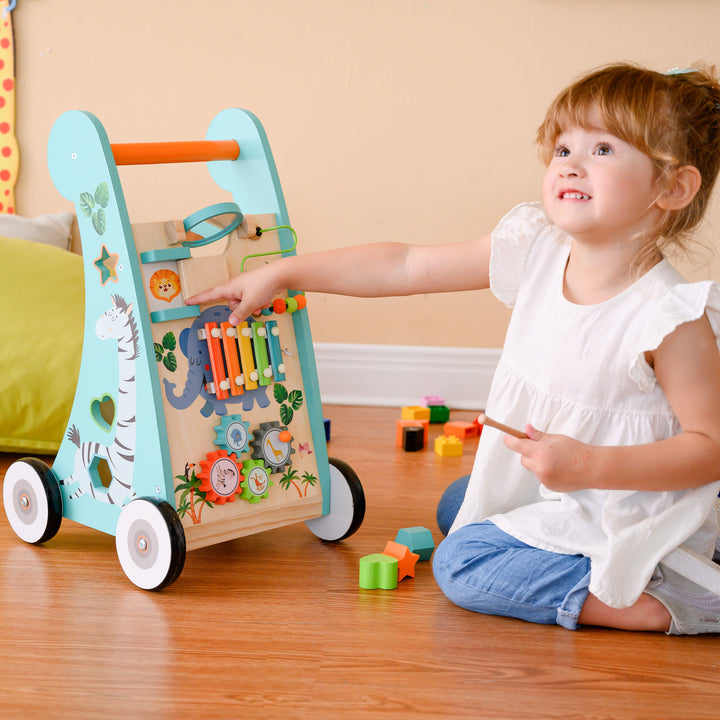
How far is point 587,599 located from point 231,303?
1.66 feet

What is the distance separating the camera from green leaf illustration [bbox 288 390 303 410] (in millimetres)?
1064

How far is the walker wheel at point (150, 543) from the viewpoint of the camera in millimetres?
913

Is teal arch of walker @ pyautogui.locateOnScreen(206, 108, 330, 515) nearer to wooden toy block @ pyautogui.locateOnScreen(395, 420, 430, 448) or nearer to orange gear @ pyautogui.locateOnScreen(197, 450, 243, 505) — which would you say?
orange gear @ pyautogui.locateOnScreen(197, 450, 243, 505)

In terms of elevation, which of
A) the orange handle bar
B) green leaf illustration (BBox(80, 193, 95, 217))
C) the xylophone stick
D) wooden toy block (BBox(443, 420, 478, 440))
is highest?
the orange handle bar

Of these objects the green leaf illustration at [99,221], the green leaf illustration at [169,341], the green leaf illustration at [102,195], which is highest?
the green leaf illustration at [102,195]

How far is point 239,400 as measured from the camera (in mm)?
1013

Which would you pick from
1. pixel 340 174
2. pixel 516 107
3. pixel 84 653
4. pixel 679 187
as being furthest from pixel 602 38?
pixel 84 653

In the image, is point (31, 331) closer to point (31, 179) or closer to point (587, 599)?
point (31, 179)

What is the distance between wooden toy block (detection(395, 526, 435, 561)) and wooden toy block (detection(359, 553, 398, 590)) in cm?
8

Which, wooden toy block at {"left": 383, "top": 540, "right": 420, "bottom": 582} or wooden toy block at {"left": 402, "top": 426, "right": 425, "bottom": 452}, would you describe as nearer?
wooden toy block at {"left": 383, "top": 540, "right": 420, "bottom": 582}

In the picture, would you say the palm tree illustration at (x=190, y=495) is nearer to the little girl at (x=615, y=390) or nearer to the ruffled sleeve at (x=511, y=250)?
the little girl at (x=615, y=390)

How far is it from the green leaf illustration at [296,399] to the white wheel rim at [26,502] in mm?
316

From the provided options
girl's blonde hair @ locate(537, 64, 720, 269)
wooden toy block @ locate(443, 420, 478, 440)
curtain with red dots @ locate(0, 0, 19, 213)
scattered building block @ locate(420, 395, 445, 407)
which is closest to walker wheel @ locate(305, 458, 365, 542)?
girl's blonde hair @ locate(537, 64, 720, 269)

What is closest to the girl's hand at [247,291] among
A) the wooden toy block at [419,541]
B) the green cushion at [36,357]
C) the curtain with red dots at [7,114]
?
the wooden toy block at [419,541]
